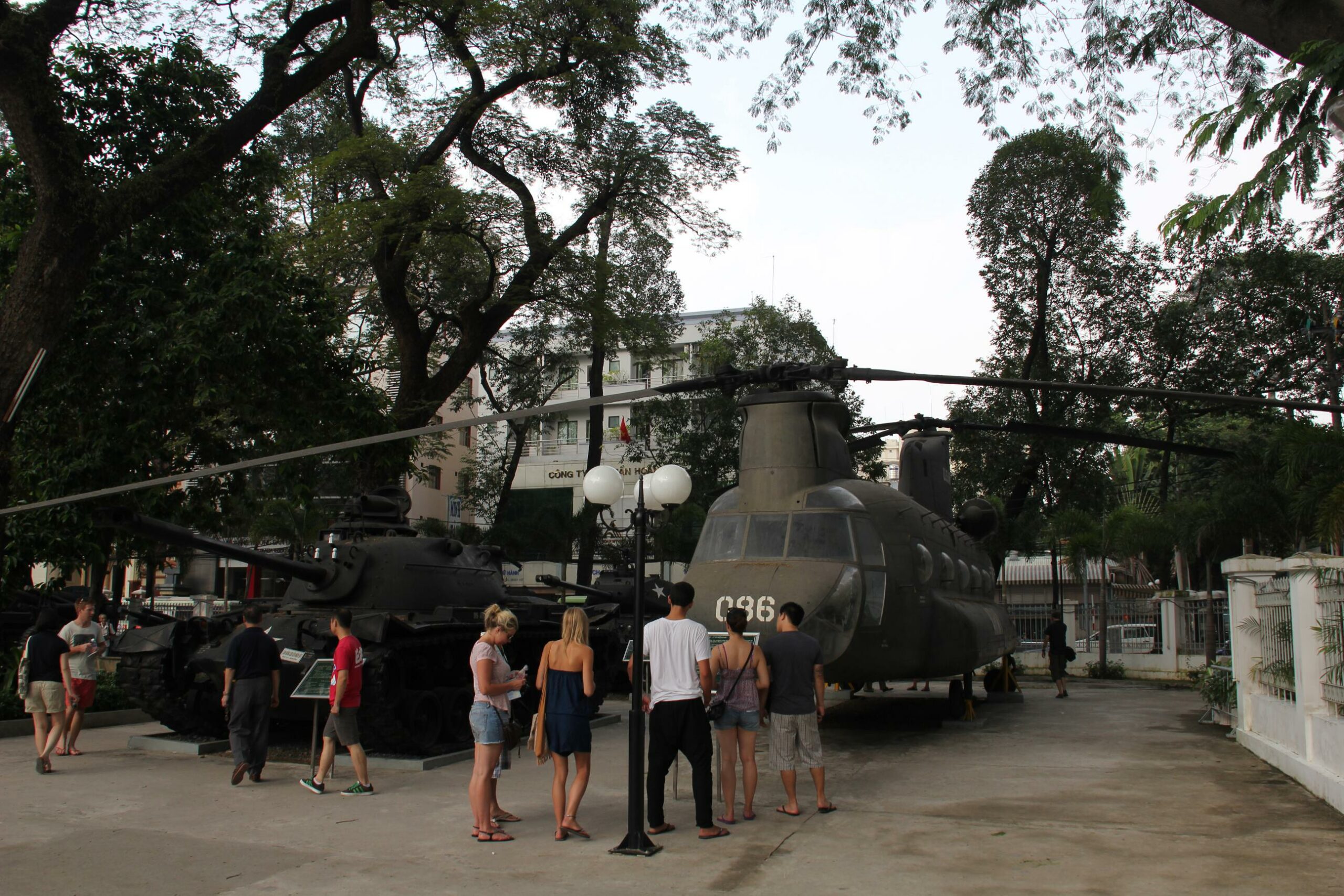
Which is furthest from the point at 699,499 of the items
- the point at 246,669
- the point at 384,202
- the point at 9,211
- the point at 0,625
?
the point at 246,669

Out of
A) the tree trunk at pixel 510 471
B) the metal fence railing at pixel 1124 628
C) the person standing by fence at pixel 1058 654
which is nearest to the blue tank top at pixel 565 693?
the person standing by fence at pixel 1058 654

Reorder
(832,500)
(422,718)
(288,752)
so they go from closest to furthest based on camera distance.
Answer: (832,500)
(422,718)
(288,752)

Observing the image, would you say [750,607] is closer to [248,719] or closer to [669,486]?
[669,486]

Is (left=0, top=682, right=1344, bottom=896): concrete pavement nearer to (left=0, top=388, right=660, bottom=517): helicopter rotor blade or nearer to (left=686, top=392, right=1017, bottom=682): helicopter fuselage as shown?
(left=686, top=392, right=1017, bottom=682): helicopter fuselage

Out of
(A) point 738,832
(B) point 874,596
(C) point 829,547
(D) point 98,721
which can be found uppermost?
(C) point 829,547

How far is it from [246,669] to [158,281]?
7.32m

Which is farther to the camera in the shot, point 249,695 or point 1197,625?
point 1197,625

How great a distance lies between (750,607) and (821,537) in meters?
1.15

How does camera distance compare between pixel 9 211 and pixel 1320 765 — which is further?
pixel 9 211

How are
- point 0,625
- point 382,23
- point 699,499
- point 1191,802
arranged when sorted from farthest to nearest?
point 699,499 < point 382,23 < point 0,625 < point 1191,802

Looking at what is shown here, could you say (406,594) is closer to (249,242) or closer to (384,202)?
(249,242)

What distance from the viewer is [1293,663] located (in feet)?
30.1

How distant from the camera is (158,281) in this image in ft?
47.5

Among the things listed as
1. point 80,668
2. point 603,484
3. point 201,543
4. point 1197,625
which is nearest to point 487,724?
point 603,484
